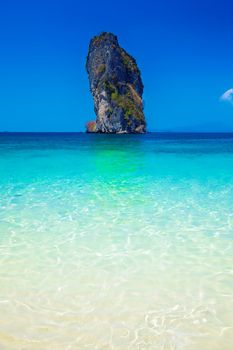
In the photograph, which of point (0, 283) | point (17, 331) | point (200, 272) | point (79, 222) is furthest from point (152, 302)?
point (79, 222)

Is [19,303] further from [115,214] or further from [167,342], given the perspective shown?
[115,214]

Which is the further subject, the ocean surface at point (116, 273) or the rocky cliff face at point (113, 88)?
the rocky cliff face at point (113, 88)

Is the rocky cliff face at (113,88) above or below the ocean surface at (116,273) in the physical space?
above

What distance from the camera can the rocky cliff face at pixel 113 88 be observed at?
10719 cm

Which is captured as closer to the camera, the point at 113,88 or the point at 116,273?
the point at 116,273

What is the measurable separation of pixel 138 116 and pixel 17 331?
4333 inches

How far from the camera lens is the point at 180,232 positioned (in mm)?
6465

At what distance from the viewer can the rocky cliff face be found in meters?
107

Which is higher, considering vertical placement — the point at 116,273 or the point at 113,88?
the point at 113,88

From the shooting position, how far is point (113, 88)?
352ft

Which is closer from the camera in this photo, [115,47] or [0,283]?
[0,283]

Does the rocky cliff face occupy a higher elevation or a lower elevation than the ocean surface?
higher

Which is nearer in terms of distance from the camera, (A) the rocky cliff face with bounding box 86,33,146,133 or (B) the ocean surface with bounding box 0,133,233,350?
(B) the ocean surface with bounding box 0,133,233,350

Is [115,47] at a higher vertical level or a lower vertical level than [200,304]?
higher
